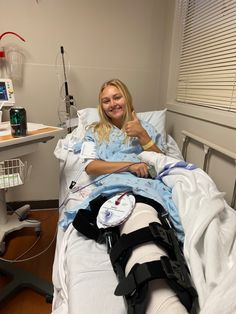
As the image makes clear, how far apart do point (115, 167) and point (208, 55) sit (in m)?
0.92

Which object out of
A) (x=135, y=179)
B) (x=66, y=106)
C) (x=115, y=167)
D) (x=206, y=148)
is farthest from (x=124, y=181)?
(x=66, y=106)

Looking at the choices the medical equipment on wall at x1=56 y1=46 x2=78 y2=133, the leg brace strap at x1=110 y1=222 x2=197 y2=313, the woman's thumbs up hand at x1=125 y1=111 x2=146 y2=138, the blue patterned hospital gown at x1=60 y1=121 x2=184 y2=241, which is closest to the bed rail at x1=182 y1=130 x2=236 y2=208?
the blue patterned hospital gown at x1=60 y1=121 x2=184 y2=241

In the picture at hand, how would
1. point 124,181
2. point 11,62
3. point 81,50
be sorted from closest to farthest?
point 124,181 < point 11,62 < point 81,50

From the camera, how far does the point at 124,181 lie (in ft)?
3.75

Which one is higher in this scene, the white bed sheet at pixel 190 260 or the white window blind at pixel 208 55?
the white window blind at pixel 208 55

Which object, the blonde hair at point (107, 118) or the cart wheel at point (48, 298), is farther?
the blonde hair at point (107, 118)

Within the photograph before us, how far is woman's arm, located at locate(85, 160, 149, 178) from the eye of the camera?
1290 mm

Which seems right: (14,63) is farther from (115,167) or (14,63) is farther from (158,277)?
(158,277)

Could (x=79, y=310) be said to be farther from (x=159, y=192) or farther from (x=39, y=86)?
(x=39, y=86)

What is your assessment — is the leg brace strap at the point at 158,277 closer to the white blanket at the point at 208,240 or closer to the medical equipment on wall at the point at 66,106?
the white blanket at the point at 208,240

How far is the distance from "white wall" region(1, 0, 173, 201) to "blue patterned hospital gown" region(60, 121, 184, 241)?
608mm

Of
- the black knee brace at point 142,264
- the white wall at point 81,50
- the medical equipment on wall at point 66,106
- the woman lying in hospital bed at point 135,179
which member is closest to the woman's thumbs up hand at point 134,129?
the woman lying in hospital bed at point 135,179

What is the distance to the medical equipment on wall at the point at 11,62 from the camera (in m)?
1.84

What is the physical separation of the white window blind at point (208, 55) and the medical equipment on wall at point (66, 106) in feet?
2.78
